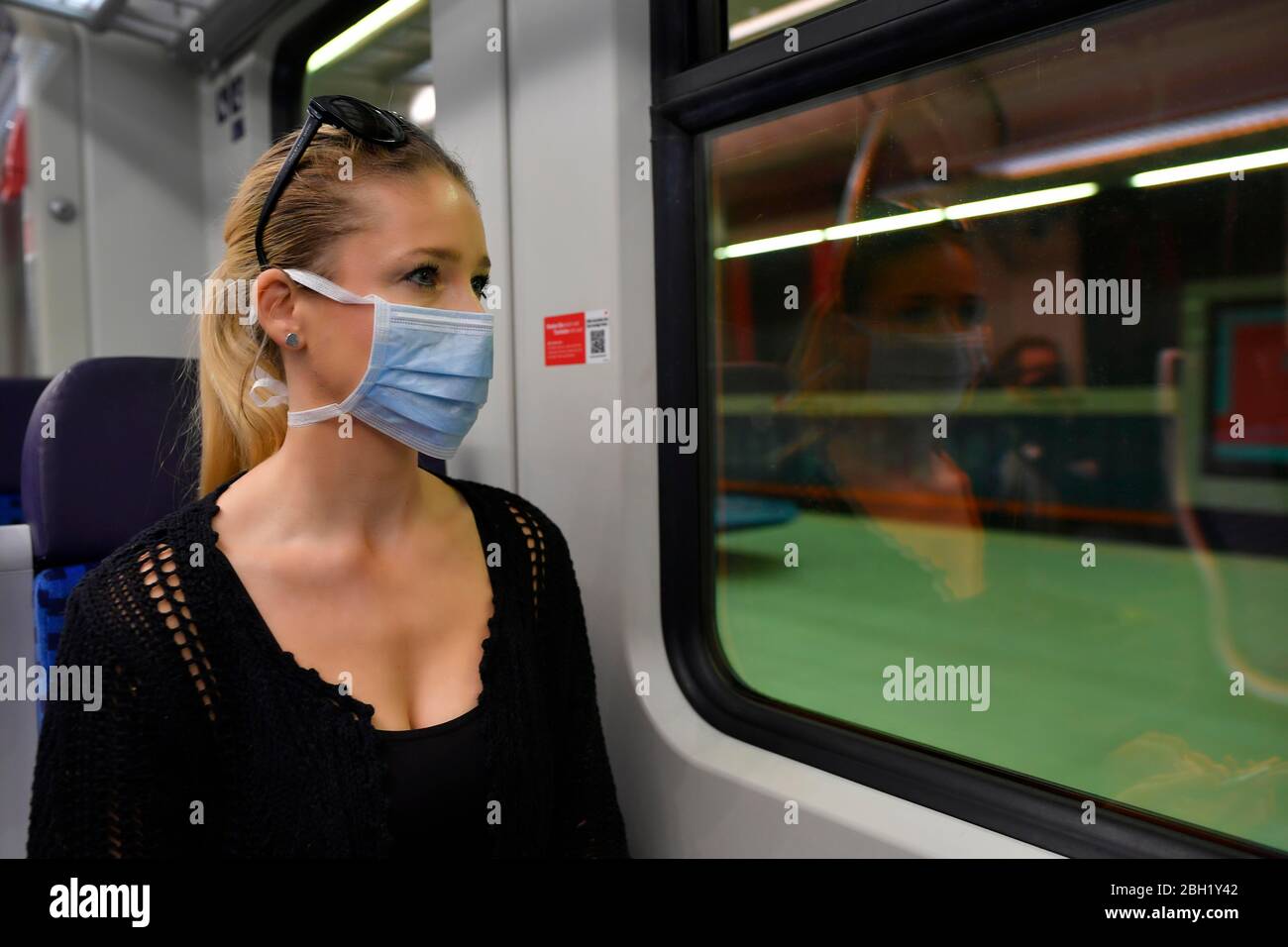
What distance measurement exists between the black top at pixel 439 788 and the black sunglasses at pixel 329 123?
784 mm

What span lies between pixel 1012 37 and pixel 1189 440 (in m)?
11.6

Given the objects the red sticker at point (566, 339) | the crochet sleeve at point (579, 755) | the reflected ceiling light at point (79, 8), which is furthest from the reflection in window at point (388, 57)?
the crochet sleeve at point (579, 755)

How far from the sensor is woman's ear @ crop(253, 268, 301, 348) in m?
1.40

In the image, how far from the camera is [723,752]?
6.34 ft

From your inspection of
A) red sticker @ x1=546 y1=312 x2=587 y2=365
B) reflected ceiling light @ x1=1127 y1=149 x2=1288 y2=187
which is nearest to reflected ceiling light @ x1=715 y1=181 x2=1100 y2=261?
reflected ceiling light @ x1=1127 y1=149 x2=1288 y2=187

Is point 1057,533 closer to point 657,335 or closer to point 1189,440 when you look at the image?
point 1189,440

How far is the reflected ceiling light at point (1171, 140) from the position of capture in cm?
187

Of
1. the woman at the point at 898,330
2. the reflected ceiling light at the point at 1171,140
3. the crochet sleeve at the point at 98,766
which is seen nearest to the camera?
the crochet sleeve at the point at 98,766

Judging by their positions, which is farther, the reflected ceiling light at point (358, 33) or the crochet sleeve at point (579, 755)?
the reflected ceiling light at point (358, 33)

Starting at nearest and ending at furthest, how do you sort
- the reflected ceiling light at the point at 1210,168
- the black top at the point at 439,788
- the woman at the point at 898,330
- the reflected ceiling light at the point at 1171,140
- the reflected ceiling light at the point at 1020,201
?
the black top at the point at 439,788
the reflected ceiling light at the point at 1210,168
the reflected ceiling light at the point at 1020,201
the reflected ceiling light at the point at 1171,140
the woman at the point at 898,330

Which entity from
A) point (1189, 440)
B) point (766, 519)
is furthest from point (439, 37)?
point (1189, 440)

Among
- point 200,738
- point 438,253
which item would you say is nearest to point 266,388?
point 438,253

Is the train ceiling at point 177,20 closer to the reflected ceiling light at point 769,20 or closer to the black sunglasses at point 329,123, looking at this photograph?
the reflected ceiling light at point 769,20

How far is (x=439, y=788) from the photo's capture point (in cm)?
133
